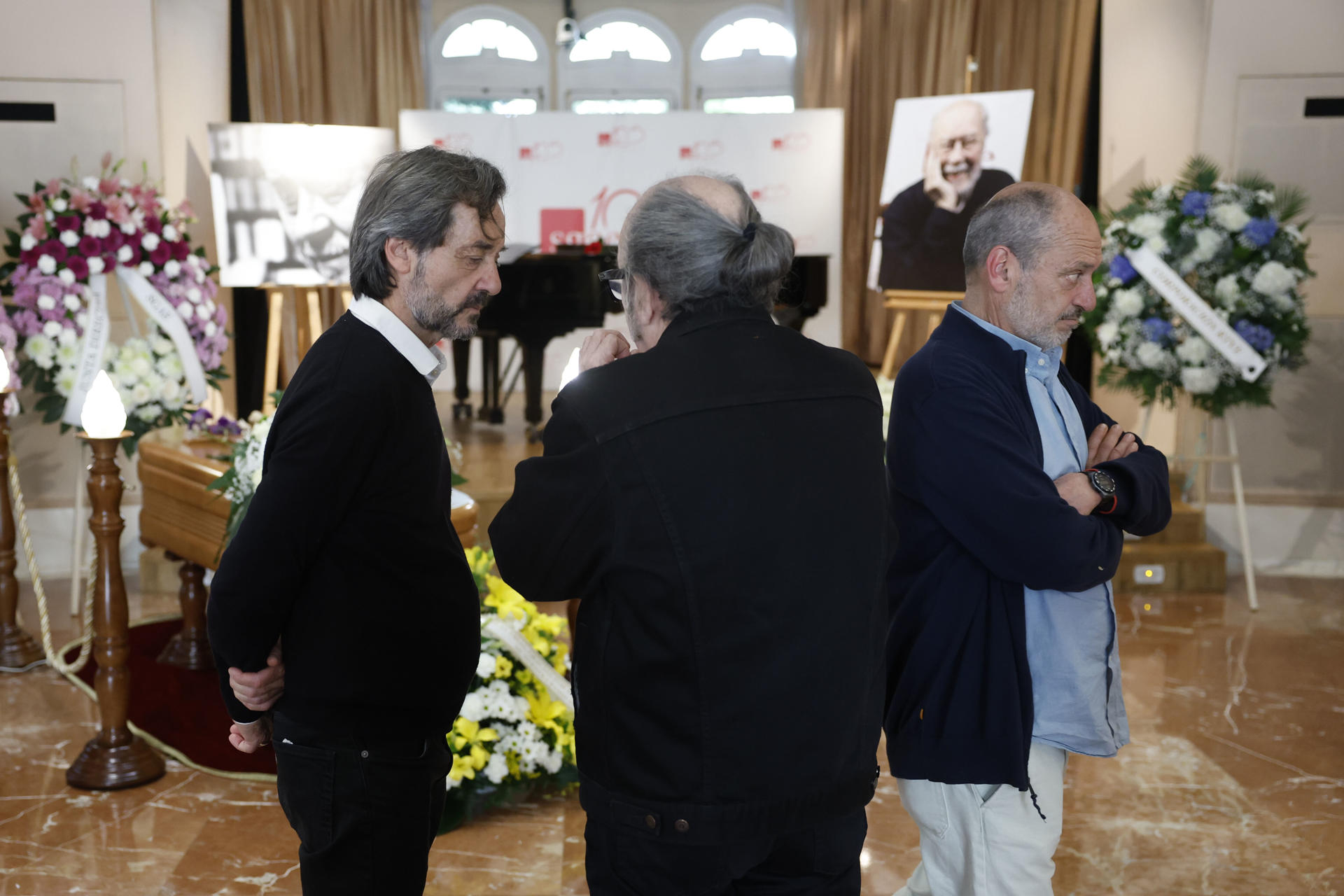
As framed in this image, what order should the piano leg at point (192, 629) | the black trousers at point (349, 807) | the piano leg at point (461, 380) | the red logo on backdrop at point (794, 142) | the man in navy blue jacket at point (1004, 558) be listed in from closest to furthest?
1. the black trousers at point (349, 807)
2. the man in navy blue jacket at point (1004, 558)
3. the piano leg at point (192, 629)
4. the piano leg at point (461, 380)
5. the red logo on backdrop at point (794, 142)

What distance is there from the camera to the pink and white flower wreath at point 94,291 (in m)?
4.90

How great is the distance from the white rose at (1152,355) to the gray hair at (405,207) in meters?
4.24

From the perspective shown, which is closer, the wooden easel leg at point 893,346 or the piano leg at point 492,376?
the wooden easel leg at point 893,346

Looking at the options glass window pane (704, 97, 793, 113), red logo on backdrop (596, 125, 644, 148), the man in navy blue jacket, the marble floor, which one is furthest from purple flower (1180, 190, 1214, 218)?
glass window pane (704, 97, 793, 113)

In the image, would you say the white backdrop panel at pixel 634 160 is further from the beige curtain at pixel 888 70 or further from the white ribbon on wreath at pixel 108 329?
the white ribbon on wreath at pixel 108 329

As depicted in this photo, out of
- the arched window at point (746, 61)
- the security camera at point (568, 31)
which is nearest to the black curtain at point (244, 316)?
the security camera at point (568, 31)

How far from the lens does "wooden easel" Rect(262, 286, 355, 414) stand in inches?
271

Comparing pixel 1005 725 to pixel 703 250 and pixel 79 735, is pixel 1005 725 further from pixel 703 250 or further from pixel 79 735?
pixel 79 735

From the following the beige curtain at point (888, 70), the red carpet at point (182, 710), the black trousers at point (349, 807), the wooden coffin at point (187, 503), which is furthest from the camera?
the beige curtain at point (888, 70)

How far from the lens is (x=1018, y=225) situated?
74.6 inches

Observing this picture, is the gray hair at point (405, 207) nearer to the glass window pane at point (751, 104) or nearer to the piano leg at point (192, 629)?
the piano leg at point (192, 629)

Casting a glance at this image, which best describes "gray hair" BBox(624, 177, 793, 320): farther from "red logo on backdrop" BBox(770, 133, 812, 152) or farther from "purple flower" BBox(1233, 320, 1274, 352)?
"red logo on backdrop" BBox(770, 133, 812, 152)

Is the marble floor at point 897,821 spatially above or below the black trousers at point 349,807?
below

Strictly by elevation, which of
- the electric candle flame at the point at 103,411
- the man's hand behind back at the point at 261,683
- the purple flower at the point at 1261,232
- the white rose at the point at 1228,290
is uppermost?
the purple flower at the point at 1261,232
